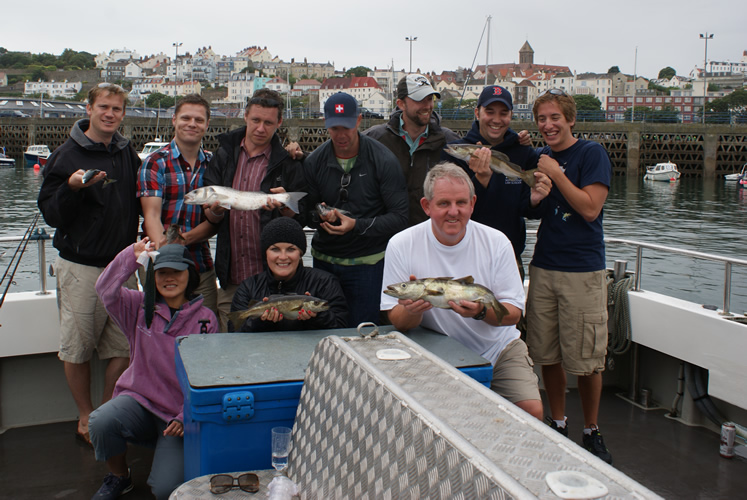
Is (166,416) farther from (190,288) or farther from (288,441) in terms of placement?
(288,441)

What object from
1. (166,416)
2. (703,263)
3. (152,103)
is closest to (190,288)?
(166,416)

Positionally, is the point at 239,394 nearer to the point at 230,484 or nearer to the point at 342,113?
the point at 230,484

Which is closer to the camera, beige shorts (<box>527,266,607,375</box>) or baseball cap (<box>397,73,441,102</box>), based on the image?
beige shorts (<box>527,266,607,375</box>)

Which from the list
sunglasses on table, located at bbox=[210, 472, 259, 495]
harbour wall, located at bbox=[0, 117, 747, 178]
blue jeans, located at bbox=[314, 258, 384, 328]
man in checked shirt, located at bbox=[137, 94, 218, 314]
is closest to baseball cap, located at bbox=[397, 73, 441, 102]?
blue jeans, located at bbox=[314, 258, 384, 328]

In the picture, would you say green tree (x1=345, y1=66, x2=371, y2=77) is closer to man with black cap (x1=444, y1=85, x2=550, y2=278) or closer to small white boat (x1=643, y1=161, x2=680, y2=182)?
small white boat (x1=643, y1=161, x2=680, y2=182)

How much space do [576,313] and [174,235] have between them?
2.65 metres

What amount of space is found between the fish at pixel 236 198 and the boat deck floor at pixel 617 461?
5.73 ft

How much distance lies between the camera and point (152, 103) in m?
140

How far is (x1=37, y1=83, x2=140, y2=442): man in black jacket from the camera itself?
424 cm

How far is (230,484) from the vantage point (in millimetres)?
2607

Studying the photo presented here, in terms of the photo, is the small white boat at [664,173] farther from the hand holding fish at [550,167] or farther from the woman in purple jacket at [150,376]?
the woman in purple jacket at [150,376]

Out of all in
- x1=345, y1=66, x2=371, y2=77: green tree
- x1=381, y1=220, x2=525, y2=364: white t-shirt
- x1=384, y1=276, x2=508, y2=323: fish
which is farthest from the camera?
x1=345, y1=66, x2=371, y2=77: green tree

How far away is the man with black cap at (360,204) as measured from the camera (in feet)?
14.3

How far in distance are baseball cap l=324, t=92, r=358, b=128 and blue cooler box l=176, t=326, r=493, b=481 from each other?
1.68 meters
